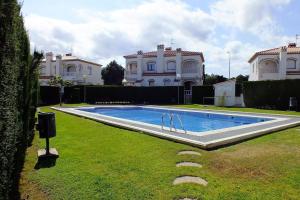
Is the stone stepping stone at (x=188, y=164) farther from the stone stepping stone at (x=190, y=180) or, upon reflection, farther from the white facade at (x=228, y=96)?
the white facade at (x=228, y=96)

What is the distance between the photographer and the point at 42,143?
9.27 metres

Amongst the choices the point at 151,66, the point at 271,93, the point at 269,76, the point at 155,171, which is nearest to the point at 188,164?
the point at 155,171

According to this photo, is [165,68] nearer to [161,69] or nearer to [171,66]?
[161,69]

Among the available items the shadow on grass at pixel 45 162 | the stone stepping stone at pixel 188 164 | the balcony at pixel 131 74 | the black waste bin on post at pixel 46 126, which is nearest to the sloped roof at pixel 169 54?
the balcony at pixel 131 74

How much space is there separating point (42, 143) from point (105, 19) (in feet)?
41.3

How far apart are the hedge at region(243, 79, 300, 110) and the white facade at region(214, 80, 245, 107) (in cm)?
203

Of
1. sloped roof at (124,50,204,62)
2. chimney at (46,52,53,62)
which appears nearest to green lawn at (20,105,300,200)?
sloped roof at (124,50,204,62)

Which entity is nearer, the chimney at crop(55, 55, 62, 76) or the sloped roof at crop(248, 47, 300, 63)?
the sloped roof at crop(248, 47, 300, 63)

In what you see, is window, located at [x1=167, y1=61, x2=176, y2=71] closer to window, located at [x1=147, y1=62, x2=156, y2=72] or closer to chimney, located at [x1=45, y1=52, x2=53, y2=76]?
window, located at [x1=147, y1=62, x2=156, y2=72]

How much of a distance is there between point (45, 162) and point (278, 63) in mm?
40744

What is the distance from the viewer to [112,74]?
246 ft

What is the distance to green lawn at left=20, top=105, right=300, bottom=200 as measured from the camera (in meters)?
4.91

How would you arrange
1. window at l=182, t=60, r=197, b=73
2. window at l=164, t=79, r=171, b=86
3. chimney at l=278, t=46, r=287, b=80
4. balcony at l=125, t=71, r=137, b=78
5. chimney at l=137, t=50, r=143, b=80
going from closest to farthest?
chimney at l=278, t=46, r=287, b=80 < window at l=164, t=79, r=171, b=86 < window at l=182, t=60, r=197, b=73 < chimney at l=137, t=50, r=143, b=80 < balcony at l=125, t=71, r=137, b=78

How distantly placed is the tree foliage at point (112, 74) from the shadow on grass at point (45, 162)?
223ft
